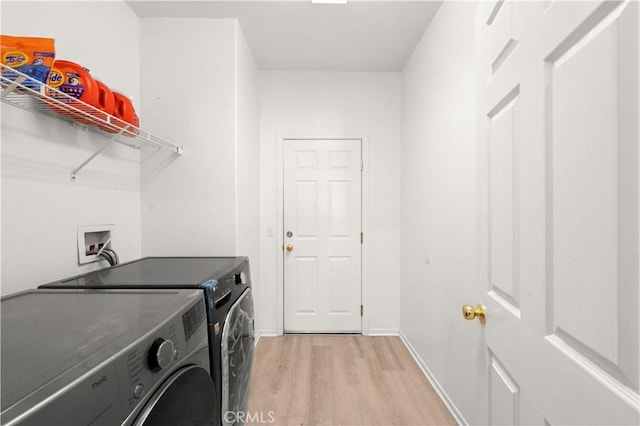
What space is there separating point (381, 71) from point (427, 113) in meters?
0.94

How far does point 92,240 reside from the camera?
1542mm

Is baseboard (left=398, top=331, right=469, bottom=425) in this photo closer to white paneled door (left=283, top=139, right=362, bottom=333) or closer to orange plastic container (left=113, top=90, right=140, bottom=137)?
white paneled door (left=283, top=139, right=362, bottom=333)

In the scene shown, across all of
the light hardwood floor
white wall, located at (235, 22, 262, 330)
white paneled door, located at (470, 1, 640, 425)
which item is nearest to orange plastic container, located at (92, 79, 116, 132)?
white wall, located at (235, 22, 262, 330)

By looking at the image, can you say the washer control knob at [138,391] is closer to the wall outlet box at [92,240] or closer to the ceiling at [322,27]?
the wall outlet box at [92,240]

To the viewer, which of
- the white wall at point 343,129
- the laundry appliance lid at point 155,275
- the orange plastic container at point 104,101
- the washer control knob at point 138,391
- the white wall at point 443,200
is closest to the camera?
the washer control knob at point 138,391

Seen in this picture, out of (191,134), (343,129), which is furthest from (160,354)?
(343,129)

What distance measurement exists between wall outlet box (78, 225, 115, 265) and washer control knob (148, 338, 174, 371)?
3.56ft

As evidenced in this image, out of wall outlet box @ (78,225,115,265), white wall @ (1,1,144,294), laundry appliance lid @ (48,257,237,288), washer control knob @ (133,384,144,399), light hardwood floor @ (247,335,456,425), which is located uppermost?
white wall @ (1,1,144,294)

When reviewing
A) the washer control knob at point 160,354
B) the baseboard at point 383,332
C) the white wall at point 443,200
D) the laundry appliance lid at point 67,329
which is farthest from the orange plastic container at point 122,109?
the baseboard at point 383,332

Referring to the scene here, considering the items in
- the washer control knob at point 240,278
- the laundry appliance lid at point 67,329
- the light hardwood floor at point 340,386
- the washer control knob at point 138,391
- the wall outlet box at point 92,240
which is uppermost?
the wall outlet box at point 92,240

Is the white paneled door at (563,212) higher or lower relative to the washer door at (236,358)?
higher

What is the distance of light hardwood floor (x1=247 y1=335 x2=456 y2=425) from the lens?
5.70 feet

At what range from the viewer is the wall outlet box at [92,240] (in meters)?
1.44

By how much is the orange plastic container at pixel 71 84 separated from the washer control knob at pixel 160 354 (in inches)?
39.5
